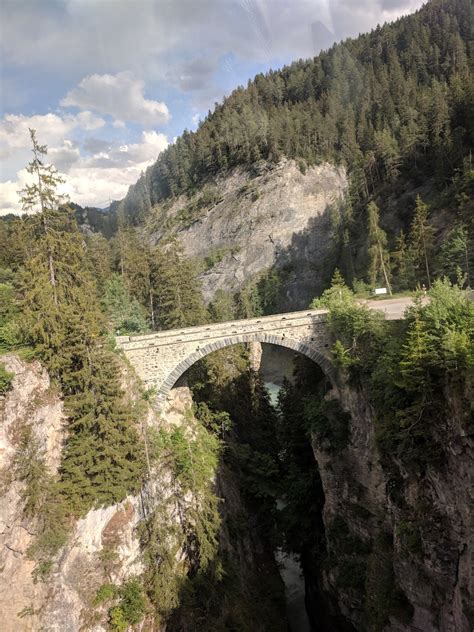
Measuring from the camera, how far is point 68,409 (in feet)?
63.0

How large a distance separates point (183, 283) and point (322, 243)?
38.1 meters

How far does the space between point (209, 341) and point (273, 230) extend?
48.2m

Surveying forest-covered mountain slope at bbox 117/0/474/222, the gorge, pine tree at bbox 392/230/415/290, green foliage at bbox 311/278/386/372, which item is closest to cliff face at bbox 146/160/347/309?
forest-covered mountain slope at bbox 117/0/474/222

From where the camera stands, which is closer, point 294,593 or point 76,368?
point 76,368

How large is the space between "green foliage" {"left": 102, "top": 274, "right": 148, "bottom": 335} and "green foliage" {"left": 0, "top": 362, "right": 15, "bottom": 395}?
47.0 ft

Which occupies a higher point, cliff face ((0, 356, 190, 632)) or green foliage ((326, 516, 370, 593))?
cliff face ((0, 356, 190, 632))

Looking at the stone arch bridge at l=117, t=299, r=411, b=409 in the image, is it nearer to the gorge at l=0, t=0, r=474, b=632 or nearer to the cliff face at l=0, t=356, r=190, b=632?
the gorge at l=0, t=0, r=474, b=632

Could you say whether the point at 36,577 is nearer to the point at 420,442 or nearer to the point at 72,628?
the point at 72,628

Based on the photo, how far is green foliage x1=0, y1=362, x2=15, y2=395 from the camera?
17580mm

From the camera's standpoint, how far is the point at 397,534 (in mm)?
15164

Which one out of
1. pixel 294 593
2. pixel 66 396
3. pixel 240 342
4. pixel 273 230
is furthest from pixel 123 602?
pixel 273 230

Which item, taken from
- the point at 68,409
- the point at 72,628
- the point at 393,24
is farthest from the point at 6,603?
the point at 393,24

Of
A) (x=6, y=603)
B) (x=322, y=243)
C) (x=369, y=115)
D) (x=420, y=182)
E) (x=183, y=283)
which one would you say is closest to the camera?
(x=6, y=603)

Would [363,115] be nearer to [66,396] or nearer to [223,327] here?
[223,327]
